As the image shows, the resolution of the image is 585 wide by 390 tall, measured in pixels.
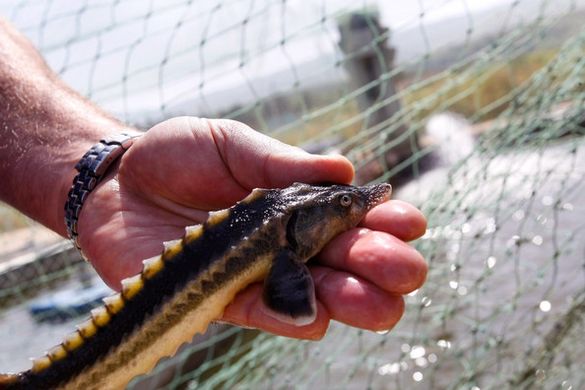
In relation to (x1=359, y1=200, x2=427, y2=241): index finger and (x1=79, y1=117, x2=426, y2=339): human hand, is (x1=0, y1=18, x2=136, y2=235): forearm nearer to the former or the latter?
(x1=79, y1=117, x2=426, y2=339): human hand

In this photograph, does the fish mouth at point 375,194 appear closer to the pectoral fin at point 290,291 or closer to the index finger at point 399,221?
the index finger at point 399,221

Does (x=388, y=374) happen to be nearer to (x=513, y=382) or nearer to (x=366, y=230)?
(x=513, y=382)

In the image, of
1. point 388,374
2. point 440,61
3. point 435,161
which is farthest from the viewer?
point 435,161

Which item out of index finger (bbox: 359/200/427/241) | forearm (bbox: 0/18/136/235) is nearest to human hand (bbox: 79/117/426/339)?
index finger (bbox: 359/200/427/241)

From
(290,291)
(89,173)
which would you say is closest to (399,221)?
(290,291)

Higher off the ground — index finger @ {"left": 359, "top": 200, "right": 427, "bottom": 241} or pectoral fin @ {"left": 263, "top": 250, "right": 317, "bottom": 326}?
index finger @ {"left": 359, "top": 200, "right": 427, "bottom": 241}

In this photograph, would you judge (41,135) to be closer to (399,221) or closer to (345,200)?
(345,200)

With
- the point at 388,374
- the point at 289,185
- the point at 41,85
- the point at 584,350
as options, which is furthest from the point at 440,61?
the point at 289,185
